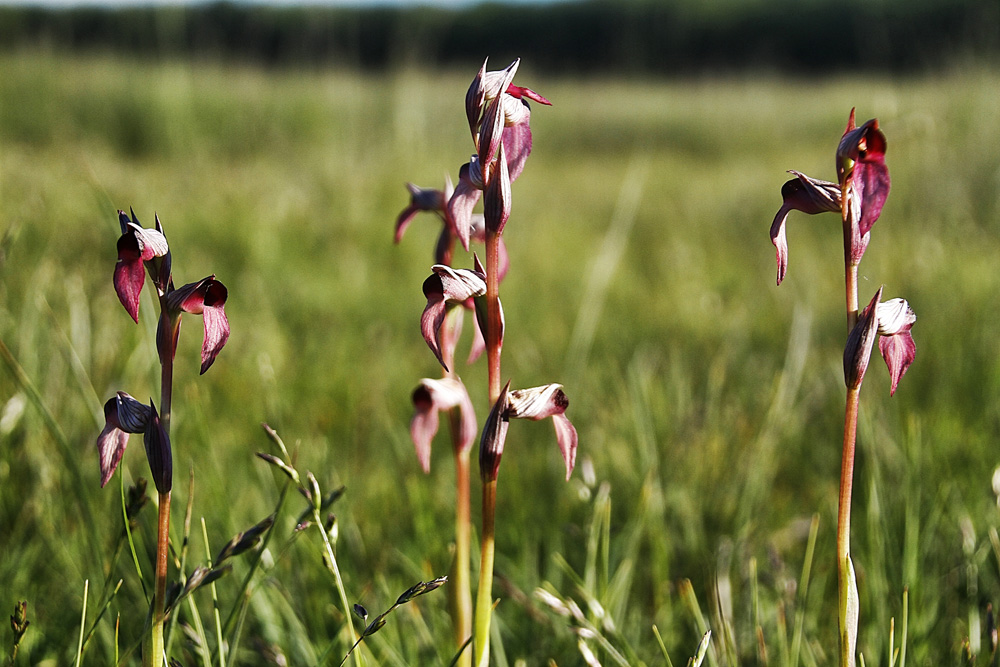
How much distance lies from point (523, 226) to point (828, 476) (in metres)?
2.02

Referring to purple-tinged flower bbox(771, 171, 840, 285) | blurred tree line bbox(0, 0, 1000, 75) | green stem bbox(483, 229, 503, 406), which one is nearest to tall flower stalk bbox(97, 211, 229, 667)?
green stem bbox(483, 229, 503, 406)

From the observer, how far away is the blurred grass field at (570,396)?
23.3 inches

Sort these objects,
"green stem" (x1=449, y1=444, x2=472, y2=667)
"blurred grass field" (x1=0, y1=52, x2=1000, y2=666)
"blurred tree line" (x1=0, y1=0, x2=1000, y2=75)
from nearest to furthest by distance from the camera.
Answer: "green stem" (x1=449, y1=444, x2=472, y2=667) → "blurred grass field" (x1=0, y1=52, x2=1000, y2=666) → "blurred tree line" (x1=0, y1=0, x2=1000, y2=75)

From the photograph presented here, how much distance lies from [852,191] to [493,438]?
19cm

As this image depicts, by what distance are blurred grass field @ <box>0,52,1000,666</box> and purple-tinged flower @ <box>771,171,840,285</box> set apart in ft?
0.82

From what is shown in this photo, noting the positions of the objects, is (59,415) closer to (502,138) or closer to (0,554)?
(0,554)

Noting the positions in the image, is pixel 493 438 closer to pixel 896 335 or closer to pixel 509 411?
pixel 509 411

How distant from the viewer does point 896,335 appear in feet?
1.13

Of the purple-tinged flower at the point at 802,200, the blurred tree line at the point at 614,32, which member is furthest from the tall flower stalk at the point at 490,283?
the blurred tree line at the point at 614,32

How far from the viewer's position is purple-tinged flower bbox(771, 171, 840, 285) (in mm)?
322

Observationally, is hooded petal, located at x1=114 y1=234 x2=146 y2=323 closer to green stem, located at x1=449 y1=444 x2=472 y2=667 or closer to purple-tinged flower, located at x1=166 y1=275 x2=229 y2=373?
purple-tinged flower, located at x1=166 y1=275 x2=229 y2=373

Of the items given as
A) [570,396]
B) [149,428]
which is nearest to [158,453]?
[149,428]

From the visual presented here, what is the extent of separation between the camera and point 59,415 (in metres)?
0.90

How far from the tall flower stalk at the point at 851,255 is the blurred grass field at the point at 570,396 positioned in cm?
15
